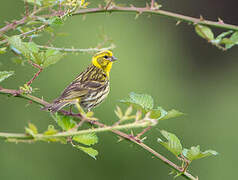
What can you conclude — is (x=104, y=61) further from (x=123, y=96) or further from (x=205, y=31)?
(x=123, y=96)

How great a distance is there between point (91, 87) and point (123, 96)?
3.09 meters

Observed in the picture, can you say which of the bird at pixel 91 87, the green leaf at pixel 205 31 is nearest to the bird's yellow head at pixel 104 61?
the bird at pixel 91 87

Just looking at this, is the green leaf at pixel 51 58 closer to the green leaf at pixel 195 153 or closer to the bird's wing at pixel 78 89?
the green leaf at pixel 195 153

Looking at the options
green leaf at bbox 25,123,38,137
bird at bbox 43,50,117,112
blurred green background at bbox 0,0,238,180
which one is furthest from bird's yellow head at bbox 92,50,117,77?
green leaf at bbox 25,123,38,137

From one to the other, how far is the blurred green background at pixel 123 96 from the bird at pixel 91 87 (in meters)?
1.66

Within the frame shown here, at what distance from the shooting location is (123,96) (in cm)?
634

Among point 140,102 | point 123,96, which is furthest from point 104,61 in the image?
point 123,96

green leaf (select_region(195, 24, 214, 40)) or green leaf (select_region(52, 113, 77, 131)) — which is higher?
green leaf (select_region(195, 24, 214, 40))

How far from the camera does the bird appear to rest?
9.80 ft

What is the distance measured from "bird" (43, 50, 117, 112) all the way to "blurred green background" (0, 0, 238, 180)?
166 cm

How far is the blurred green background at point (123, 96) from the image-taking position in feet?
20.0

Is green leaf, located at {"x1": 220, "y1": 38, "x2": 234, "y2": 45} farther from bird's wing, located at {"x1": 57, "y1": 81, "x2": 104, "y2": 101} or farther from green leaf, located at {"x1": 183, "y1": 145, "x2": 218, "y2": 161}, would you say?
bird's wing, located at {"x1": 57, "y1": 81, "x2": 104, "y2": 101}

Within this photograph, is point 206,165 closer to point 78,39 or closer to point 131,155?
point 131,155

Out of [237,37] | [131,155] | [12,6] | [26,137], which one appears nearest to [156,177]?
[131,155]
